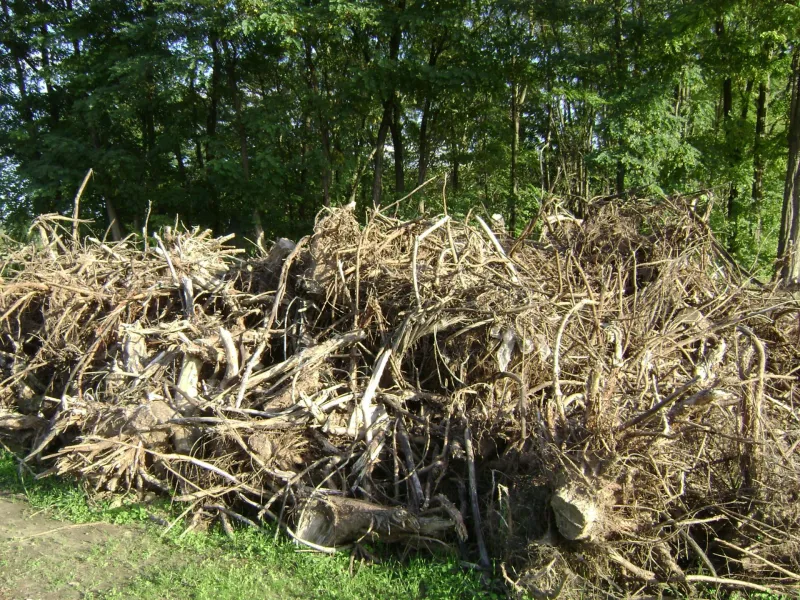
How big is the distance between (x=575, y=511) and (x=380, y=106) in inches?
571

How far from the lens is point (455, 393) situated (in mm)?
5113

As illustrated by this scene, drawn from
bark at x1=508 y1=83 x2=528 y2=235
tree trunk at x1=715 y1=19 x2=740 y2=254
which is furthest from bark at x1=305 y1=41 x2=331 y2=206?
tree trunk at x1=715 y1=19 x2=740 y2=254

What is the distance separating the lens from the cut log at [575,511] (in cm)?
367

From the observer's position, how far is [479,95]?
1634 cm

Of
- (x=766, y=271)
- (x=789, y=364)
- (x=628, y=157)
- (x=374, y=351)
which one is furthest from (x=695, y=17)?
(x=374, y=351)

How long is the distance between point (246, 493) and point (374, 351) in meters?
1.57

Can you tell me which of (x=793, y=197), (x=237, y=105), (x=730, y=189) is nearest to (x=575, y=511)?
(x=793, y=197)

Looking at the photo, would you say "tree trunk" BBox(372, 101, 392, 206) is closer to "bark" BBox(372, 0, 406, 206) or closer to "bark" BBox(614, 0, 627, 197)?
"bark" BBox(372, 0, 406, 206)

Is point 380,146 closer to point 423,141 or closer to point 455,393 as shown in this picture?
point 423,141

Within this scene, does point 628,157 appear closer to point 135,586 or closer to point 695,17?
point 695,17

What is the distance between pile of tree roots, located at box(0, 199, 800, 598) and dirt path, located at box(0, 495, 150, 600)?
451mm

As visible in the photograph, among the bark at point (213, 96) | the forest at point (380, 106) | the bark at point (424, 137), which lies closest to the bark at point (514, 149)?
the forest at point (380, 106)

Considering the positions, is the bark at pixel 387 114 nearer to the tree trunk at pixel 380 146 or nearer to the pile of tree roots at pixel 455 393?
the tree trunk at pixel 380 146

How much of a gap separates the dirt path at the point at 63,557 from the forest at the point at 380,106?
10.7 metres
